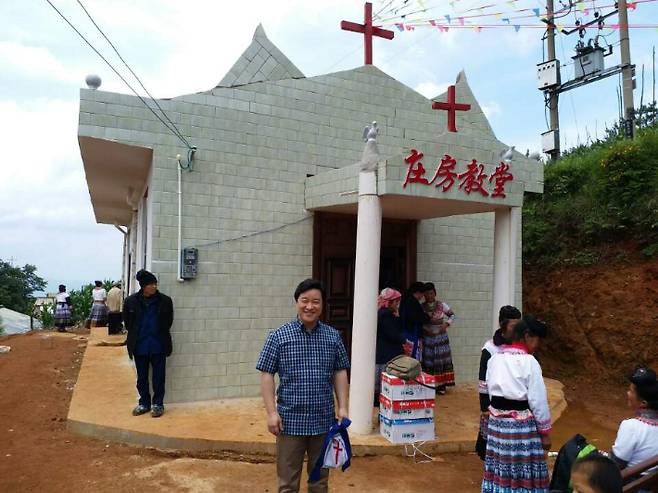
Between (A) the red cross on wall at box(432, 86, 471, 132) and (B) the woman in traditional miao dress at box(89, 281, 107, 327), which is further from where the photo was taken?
(B) the woman in traditional miao dress at box(89, 281, 107, 327)

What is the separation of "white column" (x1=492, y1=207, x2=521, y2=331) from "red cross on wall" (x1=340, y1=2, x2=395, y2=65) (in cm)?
293

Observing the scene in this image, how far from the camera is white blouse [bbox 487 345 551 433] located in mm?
3115

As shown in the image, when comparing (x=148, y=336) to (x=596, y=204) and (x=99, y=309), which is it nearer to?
(x=596, y=204)

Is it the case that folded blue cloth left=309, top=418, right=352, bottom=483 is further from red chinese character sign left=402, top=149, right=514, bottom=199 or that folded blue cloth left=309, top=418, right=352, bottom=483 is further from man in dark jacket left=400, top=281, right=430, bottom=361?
man in dark jacket left=400, top=281, right=430, bottom=361

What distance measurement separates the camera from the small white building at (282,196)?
555cm

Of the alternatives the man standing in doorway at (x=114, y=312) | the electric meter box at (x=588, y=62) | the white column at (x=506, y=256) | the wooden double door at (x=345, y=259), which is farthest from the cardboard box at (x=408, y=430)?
the electric meter box at (x=588, y=62)

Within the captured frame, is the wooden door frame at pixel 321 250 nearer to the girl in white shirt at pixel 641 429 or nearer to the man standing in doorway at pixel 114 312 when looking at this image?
the girl in white shirt at pixel 641 429

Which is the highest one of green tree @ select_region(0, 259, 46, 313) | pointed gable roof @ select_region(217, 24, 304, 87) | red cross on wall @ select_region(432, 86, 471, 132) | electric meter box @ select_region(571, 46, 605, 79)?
electric meter box @ select_region(571, 46, 605, 79)

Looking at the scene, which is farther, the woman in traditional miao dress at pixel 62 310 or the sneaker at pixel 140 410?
the woman in traditional miao dress at pixel 62 310

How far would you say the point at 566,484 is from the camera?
261 cm

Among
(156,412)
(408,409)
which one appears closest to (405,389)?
(408,409)

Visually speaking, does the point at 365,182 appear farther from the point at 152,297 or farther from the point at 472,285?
the point at 472,285

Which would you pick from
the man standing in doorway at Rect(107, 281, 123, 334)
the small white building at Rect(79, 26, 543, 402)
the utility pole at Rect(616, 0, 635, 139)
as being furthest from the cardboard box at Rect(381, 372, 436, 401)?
the utility pole at Rect(616, 0, 635, 139)

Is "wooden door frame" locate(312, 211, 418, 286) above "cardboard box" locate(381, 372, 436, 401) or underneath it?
above
